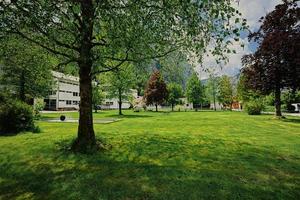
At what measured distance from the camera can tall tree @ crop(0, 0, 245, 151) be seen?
A: 7223 millimetres

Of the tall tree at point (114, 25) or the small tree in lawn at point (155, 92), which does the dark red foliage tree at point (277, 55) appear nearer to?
the tall tree at point (114, 25)

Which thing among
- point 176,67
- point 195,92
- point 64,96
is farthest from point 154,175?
point 195,92

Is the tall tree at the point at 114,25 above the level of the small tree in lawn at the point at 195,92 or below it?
below

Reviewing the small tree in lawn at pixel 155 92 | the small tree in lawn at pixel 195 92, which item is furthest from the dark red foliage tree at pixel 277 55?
the small tree in lawn at pixel 195 92

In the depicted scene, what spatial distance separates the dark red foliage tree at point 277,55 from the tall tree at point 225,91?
48031 millimetres

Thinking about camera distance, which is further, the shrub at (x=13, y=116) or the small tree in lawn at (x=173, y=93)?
the small tree in lawn at (x=173, y=93)

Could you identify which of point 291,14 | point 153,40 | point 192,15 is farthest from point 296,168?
point 291,14

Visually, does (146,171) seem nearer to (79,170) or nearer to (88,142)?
(79,170)

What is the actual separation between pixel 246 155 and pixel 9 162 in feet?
28.2

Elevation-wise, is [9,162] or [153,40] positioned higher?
[153,40]

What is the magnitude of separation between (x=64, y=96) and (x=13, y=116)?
5345cm

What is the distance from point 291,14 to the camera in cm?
2744

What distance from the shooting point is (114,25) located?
27.3 ft

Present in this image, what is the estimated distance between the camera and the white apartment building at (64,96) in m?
63.7
